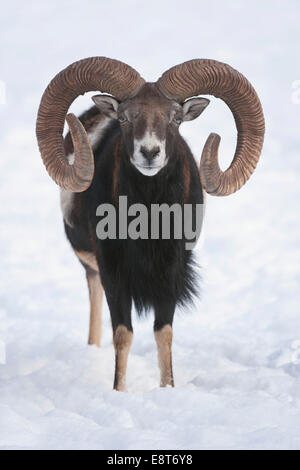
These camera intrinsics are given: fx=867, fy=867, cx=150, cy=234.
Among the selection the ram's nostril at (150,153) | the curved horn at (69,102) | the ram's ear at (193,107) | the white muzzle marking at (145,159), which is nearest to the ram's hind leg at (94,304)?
the curved horn at (69,102)

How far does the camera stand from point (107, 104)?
9.28 metres

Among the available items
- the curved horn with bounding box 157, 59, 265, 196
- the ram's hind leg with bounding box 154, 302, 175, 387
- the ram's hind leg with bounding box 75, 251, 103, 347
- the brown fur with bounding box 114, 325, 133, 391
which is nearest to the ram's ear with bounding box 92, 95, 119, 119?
the curved horn with bounding box 157, 59, 265, 196

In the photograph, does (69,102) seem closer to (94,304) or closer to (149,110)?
(149,110)

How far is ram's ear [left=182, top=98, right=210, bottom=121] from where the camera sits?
30.1 ft

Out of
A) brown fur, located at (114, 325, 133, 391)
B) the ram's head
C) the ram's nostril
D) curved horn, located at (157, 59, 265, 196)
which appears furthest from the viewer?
brown fur, located at (114, 325, 133, 391)

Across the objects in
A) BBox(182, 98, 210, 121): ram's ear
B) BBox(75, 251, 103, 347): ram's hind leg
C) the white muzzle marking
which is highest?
BBox(182, 98, 210, 121): ram's ear

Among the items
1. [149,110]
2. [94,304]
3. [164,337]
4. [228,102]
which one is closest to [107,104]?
[149,110]

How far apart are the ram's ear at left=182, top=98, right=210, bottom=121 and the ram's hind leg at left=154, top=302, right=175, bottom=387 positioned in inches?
81.3

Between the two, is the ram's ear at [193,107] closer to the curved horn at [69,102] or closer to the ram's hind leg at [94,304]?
the curved horn at [69,102]

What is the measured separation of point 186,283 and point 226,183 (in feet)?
4.45

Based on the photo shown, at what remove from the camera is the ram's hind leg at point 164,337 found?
376 inches

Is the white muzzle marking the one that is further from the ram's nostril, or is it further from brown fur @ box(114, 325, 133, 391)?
brown fur @ box(114, 325, 133, 391)

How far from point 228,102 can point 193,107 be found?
49 cm

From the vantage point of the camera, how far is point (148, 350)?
41.4ft
